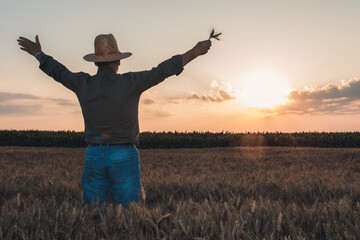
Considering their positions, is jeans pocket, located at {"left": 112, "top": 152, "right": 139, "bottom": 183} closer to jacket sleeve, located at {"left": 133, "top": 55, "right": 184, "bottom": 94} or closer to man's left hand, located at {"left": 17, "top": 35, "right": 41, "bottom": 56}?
jacket sleeve, located at {"left": 133, "top": 55, "right": 184, "bottom": 94}

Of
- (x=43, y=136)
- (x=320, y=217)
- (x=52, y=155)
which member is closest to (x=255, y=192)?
(x=320, y=217)

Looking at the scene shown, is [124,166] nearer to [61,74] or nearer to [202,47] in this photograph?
[61,74]

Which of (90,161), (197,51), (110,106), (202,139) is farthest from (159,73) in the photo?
(202,139)

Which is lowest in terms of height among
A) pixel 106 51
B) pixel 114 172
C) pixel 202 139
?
pixel 114 172

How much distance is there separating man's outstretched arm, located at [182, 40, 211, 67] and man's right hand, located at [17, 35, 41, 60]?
79.2 inches

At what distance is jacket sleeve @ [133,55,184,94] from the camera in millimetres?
3727

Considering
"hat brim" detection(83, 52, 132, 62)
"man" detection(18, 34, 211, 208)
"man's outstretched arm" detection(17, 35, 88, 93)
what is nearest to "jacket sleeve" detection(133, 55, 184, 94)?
"man" detection(18, 34, 211, 208)

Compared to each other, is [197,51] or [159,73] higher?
[197,51]

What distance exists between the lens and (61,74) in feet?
13.9

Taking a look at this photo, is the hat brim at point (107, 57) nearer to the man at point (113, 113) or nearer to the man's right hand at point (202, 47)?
the man at point (113, 113)

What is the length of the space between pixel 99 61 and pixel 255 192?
438cm

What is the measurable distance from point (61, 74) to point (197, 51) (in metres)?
1.61

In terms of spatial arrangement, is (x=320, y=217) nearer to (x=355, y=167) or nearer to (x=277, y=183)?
(x=277, y=183)

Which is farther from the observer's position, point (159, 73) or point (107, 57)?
point (107, 57)
